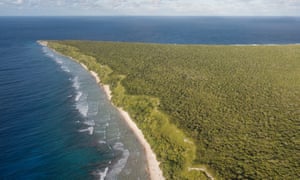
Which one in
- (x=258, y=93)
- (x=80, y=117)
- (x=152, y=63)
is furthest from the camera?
(x=152, y=63)

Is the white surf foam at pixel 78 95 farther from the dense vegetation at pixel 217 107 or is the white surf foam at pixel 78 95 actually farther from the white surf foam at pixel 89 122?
the white surf foam at pixel 89 122

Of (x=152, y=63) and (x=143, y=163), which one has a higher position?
(x=152, y=63)

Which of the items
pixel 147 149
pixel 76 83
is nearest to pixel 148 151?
pixel 147 149

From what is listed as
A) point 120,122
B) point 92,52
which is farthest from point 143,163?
point 92,52

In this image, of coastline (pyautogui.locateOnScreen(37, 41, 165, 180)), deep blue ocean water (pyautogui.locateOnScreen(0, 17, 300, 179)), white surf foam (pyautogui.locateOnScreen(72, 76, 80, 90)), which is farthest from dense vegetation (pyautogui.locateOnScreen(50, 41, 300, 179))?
white surf foam (pyautogui.locateOnScreen(72, 76, 80, 90))

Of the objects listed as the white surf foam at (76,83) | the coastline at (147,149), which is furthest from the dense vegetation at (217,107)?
the white surf foam at (76,83)

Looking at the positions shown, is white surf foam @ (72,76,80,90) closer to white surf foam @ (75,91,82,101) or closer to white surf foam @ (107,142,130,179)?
white surf foam @ (75,91,82,101)

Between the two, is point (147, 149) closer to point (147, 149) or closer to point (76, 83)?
point (147, 149)

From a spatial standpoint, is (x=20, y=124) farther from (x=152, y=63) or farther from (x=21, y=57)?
(x=21, y=57)
